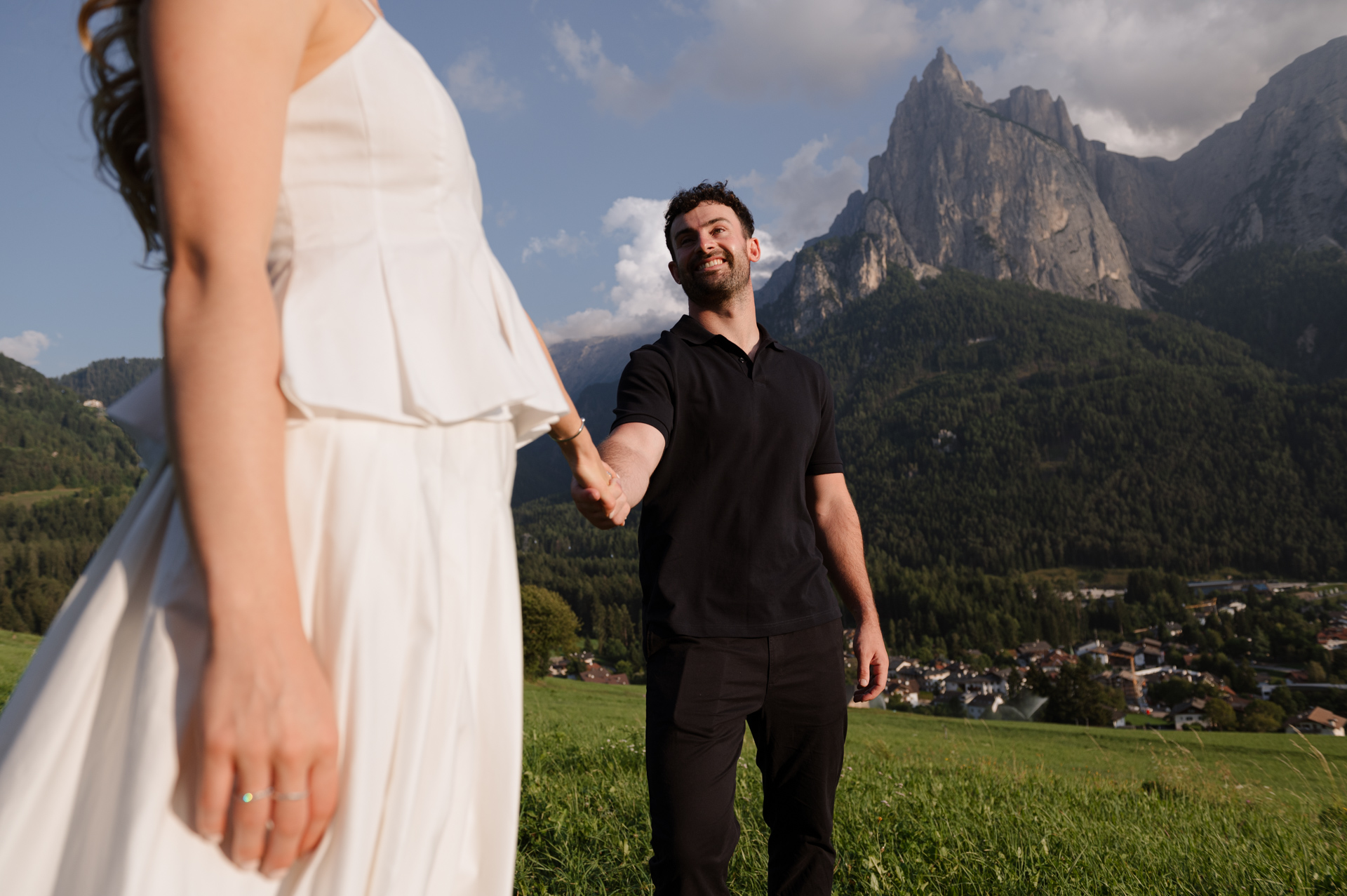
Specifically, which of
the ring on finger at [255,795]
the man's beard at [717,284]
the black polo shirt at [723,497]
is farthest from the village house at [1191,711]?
the ring on finger at [255,795]

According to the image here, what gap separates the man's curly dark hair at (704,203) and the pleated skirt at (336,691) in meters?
2.26

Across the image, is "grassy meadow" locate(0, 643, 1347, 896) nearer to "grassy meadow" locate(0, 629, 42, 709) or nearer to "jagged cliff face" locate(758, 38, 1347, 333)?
"grassy meadow" locate(0, 629, 42, 709)

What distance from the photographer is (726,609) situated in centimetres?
234

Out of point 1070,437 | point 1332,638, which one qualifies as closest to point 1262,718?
point 1332,638

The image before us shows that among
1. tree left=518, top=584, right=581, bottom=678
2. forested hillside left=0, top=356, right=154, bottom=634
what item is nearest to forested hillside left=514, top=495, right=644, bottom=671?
tree left=518, top=584, right=581, bottom=678

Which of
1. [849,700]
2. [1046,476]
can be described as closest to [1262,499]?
[1046,476]

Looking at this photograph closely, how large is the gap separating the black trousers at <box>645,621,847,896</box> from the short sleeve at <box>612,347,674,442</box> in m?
0.69

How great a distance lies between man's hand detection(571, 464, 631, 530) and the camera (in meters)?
1.77

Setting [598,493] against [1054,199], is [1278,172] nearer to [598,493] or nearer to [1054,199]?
[1054,199]

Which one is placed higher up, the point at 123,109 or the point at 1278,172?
the point at 1278,172

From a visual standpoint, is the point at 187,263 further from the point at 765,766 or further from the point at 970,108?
the point at 970,108

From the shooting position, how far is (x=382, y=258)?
0.94m

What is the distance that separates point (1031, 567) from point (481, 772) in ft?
400

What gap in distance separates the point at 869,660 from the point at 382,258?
2670mm
